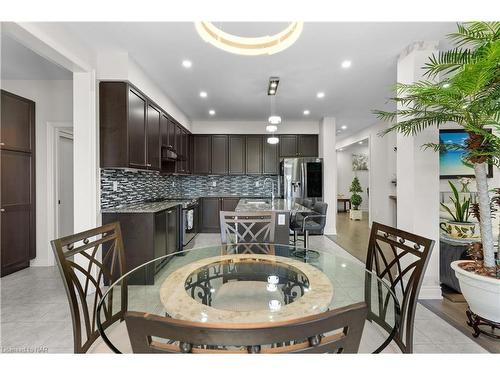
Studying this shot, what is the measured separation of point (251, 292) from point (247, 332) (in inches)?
36.9

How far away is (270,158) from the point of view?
5.83 meters

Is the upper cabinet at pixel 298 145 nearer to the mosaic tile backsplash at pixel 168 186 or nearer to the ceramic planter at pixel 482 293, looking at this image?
the mosaic tile backsplash at pixel 168 186

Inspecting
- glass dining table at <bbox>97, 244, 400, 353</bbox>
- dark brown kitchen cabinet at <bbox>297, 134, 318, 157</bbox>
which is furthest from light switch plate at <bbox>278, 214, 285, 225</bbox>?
dark brown kitchen cabinet at <bbox>297, 134, 318, 157</bbox>

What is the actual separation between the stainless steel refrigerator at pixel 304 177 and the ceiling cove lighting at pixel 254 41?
13.8 feet

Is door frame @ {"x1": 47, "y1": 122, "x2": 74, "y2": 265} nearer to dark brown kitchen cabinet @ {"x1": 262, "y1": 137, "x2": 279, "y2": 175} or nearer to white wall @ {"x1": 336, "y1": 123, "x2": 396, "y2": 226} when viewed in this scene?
dark brown kitchen cabinet @ {"x1": 262, "y1": 137, "x2": 279, "y2": 175}

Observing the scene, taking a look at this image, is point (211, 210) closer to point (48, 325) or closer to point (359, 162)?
point (48, 325)

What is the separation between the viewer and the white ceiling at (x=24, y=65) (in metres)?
2.61

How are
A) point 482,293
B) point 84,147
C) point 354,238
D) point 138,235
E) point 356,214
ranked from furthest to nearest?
point 356,214
point 354,238
point 138,235
point 84,147
point 482,293

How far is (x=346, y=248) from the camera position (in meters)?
4.41

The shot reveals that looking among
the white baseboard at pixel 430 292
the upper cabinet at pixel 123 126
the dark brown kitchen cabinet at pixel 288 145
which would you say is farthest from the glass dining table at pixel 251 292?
the dark brown kitchen cabinet at pixel 288 145

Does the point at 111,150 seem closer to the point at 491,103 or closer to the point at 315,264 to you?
the point at 315,264

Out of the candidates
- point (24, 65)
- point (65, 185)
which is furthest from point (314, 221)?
point (24, 65)

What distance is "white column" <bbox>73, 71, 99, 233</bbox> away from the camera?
8.67ft
